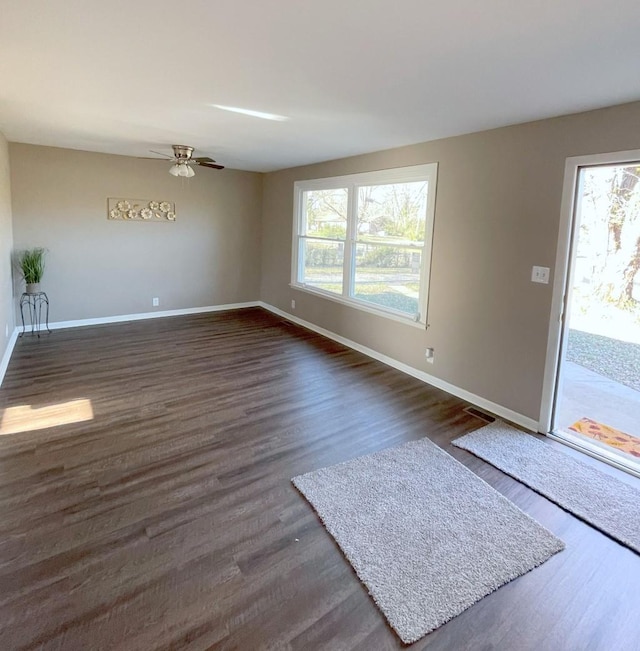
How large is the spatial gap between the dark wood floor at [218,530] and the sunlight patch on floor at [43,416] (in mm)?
21

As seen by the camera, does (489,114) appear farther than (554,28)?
Yes

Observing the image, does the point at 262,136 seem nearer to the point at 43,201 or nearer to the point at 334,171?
the point at 334,171

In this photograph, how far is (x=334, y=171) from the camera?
210 inches

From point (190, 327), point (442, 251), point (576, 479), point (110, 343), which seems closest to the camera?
point (576, 479)

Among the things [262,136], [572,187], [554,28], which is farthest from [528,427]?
[262,136]

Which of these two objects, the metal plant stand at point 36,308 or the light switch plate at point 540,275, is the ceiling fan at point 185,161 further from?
the light switch plate at point 540,275

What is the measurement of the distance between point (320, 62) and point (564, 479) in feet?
9.41

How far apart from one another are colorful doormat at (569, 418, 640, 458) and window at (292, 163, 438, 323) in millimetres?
1653

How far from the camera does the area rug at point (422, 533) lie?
1.80 m

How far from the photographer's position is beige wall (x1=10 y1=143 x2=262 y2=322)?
207 inches

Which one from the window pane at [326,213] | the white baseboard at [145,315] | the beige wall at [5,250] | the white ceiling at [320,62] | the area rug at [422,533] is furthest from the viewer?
the white baseboard at [145,315]

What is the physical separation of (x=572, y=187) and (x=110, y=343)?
504cm

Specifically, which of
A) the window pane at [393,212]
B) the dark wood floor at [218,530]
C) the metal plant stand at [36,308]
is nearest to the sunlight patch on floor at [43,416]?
the dark wood floor at [218,530]

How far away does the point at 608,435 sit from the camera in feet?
10.7
